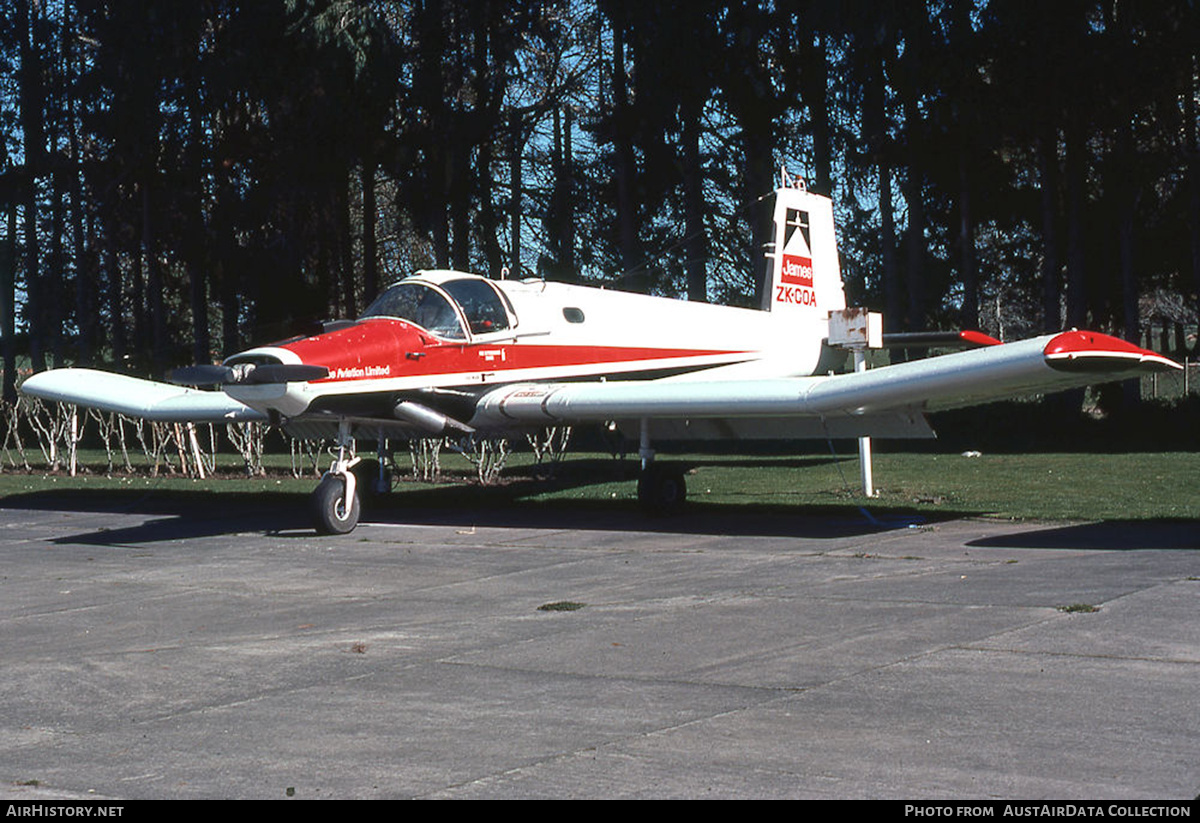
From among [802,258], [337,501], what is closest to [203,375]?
[337,501]

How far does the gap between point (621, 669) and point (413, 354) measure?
26.0 ft

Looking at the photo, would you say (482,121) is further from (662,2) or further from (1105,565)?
(1105,565)

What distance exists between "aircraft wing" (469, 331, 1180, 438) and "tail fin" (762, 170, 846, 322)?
12.0 feet

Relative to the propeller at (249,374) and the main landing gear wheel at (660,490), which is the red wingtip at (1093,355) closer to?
the main landing gear wheel at (660,490)

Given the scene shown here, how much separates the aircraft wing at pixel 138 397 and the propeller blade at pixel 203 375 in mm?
2018

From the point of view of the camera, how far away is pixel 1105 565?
10.1 meters

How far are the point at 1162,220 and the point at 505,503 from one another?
21.7 meters

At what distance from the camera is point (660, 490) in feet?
49.2

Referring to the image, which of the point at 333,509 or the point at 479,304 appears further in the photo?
the point at 479,304

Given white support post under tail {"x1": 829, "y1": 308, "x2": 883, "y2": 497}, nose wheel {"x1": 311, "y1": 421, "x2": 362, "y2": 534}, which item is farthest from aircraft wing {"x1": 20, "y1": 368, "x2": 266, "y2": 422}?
white support post under tail {"x1": 829, "y1": 308, "x2": 883, "y2": 497}

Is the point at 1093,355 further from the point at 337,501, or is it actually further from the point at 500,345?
the point at 337,501

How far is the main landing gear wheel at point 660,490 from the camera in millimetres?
14969
